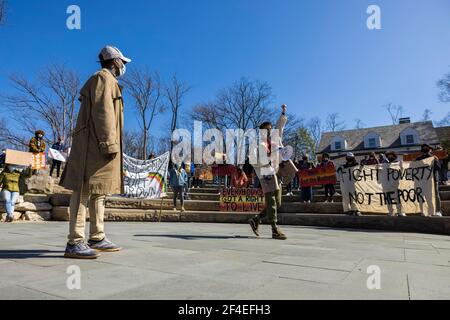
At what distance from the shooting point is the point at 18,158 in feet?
33.0

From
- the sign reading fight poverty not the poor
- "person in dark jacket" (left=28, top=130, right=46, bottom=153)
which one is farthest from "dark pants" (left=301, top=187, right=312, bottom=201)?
"person in dark jacket" (left=28, top=130, right=46, bottom=153)

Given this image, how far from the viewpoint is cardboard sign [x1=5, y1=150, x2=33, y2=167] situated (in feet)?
31.5

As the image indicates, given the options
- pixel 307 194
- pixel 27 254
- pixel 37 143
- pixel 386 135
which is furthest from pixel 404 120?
pixel 27 254

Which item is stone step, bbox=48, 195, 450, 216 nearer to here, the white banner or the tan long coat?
the white banner

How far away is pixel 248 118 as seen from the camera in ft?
132

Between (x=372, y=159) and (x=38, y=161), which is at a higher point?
(x=38, y=161)

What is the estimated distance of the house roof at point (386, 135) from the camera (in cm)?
4469

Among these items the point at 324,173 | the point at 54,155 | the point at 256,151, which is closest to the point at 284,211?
the point at 324,173

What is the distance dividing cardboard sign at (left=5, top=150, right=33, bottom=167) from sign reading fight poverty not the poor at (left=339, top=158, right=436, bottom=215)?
963cm

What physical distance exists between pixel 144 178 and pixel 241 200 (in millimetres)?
4266

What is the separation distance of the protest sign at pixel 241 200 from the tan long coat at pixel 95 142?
7.98 metres

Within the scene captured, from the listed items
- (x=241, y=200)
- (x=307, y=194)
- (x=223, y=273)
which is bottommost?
(x=223, y=273)

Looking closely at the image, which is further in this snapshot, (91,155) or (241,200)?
(241,200)

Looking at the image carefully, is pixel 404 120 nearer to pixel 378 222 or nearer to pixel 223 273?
pixel 378 222
